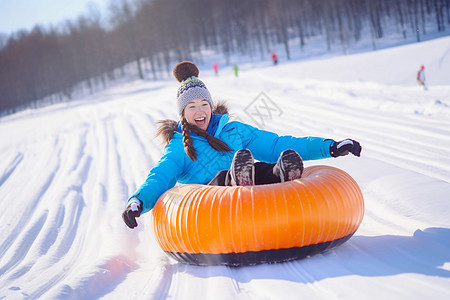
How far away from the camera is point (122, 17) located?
41.9m

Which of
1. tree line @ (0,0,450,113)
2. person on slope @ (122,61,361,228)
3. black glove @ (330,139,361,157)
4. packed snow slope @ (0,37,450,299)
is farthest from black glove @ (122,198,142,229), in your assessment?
tree line @ (0,0,450,113)

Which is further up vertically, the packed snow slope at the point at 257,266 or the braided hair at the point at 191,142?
the braided hair at the point at 191,142

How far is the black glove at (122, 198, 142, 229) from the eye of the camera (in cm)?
235

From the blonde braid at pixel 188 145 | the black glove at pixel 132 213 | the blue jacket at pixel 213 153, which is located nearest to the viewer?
the black glove at pixel 132 213

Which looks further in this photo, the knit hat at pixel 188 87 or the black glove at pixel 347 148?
the knit hat at pixel 188 87

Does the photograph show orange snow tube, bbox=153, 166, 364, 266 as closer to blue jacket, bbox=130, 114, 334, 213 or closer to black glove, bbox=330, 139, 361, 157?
black glove, bbox=330, 139, 361, 157

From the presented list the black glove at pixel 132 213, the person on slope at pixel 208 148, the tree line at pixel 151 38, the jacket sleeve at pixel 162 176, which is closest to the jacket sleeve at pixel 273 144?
the person on slope at pixel 208 148

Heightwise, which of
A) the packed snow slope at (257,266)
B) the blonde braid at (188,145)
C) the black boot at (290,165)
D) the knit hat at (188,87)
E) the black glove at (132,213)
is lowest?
the packed snow slope at (257,266)

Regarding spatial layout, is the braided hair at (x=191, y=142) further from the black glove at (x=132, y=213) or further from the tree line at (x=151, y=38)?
the tree line at (x=151, y=38)

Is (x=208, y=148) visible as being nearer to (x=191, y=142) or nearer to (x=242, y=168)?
(x=191, y=142)

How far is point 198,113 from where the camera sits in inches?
119

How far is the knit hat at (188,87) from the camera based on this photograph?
9.94ft

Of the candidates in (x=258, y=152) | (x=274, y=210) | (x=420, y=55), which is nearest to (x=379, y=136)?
(x=258, y=152)

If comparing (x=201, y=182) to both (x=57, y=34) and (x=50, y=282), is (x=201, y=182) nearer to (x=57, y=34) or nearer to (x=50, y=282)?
(x=50, y=282)
